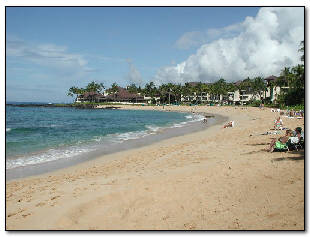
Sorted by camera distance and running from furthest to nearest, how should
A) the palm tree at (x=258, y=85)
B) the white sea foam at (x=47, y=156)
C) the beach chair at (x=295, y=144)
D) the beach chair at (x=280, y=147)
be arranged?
the palm tree at (x=258, y=85), the white sea foam at (x=47, y=156), the beach chair at (x=280, y=147), the beach chair at (x=295, y=144)

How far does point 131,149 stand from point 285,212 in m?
12.2

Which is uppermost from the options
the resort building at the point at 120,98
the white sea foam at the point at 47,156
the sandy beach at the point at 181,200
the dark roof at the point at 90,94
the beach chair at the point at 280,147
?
the dark roof at the point at 90,94

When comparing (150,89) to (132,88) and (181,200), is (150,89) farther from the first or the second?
(181,200)

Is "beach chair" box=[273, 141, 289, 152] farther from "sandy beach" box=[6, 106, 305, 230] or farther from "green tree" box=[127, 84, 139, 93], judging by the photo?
"green tree" box=[127, 84, 139, 93]

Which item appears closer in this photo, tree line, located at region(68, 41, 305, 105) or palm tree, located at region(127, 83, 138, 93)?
tree line, located at region(68, 41, 305, 105)

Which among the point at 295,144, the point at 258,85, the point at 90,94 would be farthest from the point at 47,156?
the point at 90,94

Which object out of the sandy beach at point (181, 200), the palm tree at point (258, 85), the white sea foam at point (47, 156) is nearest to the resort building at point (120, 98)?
the palm tree at point (258, 85)

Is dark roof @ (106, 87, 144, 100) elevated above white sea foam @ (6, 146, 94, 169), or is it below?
above

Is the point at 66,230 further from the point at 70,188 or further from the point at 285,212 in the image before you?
the point at 285,212

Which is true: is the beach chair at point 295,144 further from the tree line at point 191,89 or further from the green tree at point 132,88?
the green tree at point 132,88

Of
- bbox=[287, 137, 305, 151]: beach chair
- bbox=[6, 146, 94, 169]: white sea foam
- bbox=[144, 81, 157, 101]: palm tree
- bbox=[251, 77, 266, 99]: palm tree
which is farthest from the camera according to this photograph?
bbox=[144, 81, 157, 101]: palm tree

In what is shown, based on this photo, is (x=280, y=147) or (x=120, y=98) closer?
(x=280, y=147)

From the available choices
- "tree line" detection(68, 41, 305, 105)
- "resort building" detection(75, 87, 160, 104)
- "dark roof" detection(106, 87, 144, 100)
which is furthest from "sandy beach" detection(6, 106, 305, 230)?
"dark roof" detection(106, 87, 144, 100)
